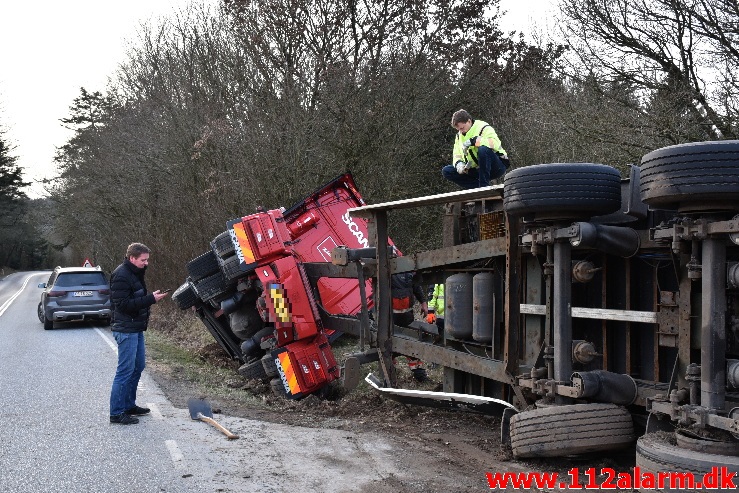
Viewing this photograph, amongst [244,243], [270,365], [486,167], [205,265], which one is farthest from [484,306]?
[205,265]

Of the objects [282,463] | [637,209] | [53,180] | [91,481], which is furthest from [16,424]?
[53,180]

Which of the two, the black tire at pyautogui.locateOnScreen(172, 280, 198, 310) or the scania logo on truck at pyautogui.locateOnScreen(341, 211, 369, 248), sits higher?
the scania logo on truck at pyautogui.locateOnScreen(341, 211, 369, 248)

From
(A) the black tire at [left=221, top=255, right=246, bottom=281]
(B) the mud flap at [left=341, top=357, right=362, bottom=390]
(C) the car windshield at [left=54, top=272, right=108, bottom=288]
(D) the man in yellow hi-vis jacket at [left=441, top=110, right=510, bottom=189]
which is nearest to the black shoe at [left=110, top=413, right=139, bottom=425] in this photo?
(B) the mud flap at [left=341, top=357, right=362, bottom=390]

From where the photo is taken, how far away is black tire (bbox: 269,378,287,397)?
819cm

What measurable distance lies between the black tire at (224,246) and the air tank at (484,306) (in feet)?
11.6

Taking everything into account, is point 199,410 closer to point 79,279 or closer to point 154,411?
point 154,411

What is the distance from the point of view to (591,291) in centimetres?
527

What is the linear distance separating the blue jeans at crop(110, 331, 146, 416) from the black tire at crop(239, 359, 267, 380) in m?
1.70

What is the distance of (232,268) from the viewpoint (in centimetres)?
867

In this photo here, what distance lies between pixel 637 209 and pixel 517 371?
1589 millimetres

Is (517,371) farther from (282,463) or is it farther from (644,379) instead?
(282,463)

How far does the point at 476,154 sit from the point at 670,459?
458 centimetres

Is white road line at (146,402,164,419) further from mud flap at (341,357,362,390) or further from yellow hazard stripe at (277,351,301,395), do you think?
mud flap at (341,357,362,390)

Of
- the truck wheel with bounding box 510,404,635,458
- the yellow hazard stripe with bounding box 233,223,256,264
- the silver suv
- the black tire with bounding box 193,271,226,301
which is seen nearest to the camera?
the truck wheel with bounding box 510,404,635,458
